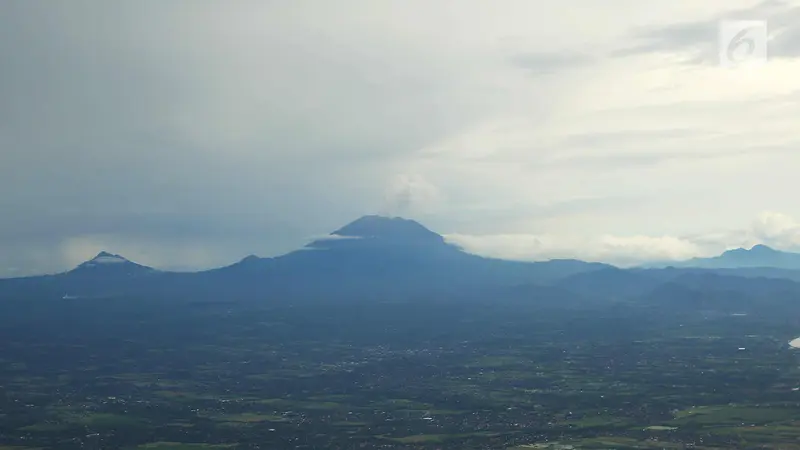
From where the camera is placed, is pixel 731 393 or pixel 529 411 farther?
pixel 731 393

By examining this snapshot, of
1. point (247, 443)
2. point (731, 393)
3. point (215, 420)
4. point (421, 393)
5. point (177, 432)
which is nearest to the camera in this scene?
point (247, 443)

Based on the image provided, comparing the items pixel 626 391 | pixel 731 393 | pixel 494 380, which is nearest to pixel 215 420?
pixel 494 380

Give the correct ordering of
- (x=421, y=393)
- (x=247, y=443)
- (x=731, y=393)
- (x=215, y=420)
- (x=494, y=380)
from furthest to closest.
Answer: (x=494, y=380) → (x=421, y=393) → (x=731, y=393) → (x=215, y=420) → (x=247, y=443)

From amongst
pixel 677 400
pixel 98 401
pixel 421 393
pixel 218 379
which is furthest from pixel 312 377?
pixel 677 400

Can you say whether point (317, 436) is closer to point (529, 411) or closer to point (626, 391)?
point (529, 411)

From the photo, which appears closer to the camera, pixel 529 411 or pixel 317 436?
pixel 317 436

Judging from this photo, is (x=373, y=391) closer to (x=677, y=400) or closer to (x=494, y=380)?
(x=494, y=380)

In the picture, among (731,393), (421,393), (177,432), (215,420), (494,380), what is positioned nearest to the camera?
(177,432)
